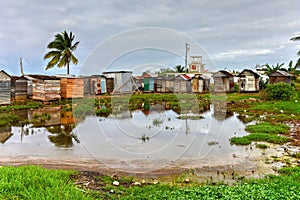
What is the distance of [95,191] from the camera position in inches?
212

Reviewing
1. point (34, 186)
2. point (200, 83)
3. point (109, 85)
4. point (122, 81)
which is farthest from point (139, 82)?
point (34, 186)

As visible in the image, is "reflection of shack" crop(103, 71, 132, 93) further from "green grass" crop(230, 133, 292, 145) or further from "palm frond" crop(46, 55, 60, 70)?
"green grass" crop(230, 133, 292, 145)

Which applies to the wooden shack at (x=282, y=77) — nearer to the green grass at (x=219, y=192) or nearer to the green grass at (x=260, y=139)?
the green grass at (x=260, y=139)

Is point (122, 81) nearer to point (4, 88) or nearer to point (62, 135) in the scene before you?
point (4, 88)

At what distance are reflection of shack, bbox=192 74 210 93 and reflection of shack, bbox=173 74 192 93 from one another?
0.83 meters

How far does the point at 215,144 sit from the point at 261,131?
315cm

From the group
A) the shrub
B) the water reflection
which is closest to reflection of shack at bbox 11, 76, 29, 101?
the water reflection

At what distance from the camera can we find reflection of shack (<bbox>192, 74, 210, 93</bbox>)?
37716 mm

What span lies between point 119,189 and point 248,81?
34108 millimetres

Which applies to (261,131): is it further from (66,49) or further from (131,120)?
(66,49)

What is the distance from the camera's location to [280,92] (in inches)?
992

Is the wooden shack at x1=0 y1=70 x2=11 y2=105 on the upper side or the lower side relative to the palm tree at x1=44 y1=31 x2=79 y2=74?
lower

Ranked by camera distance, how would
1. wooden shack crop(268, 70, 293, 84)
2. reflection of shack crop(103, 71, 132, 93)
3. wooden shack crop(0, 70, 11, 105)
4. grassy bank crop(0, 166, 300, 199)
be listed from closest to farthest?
grassy bank crop(0, 166, 300, 199) < wooden shack crop(0, 70, 11, 105) < wooden shack crop(268, 70, 293, 84) < reflection of shack crop(103, 71, 132, 93)

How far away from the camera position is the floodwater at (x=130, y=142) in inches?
335
